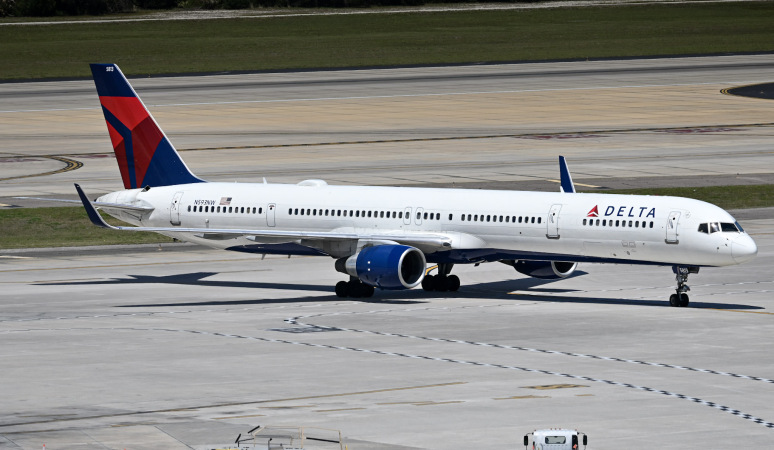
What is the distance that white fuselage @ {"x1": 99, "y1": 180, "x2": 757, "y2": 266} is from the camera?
48.4m

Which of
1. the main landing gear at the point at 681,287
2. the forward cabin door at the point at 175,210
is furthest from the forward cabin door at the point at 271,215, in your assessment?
the main landing gear at the point at 681,287

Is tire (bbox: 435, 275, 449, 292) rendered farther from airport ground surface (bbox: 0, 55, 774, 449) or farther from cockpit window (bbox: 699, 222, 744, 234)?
cockpit window (bbox: 699, 222, 744, 234)

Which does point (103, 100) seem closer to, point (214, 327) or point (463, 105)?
point (214, 327)

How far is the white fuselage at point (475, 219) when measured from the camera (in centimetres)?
4844

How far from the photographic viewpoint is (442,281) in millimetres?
54688

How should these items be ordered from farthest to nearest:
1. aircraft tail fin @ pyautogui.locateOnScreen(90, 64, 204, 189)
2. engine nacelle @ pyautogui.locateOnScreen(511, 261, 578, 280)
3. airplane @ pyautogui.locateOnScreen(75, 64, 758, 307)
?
aircraft tail fin @ pyautogui.locateOnScreen(90, 64, 204, 189) → engine nacelle @ pyautogui.locateOnScreen(511, 261, 578, 280) → airplane @ pyautogui.locateOnScreen(75, 64, 758, 307)

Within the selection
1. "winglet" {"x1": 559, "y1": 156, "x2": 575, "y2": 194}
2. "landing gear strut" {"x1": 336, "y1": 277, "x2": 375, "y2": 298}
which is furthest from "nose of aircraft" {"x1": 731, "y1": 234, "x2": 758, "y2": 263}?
"landing gear strut" {"x1": 336, "y1": 277, "x2": 375, "y2": 298}

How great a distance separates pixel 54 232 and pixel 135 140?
44.1 ft

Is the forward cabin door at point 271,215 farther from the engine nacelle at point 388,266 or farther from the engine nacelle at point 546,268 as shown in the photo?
the engine nacelle at point 546,268

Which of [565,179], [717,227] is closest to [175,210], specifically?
[565,179]

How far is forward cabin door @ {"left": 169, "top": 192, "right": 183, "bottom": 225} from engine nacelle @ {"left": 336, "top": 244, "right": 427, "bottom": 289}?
9.09 m

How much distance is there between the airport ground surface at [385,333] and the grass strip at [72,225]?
2266mm

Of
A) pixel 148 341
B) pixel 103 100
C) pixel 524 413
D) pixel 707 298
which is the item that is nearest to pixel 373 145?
pixel 103 100

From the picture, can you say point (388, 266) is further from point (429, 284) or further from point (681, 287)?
point (681, 287)
